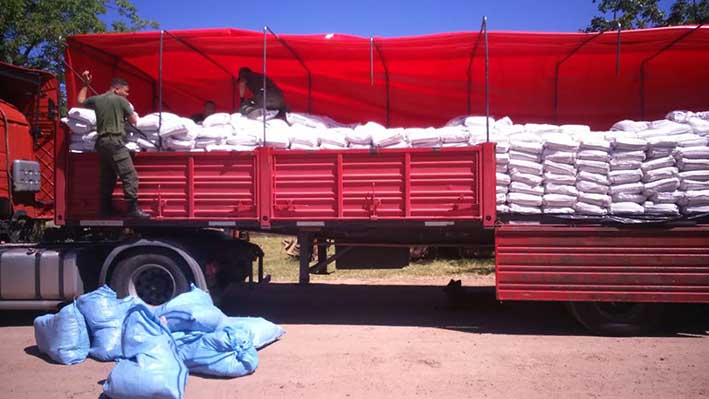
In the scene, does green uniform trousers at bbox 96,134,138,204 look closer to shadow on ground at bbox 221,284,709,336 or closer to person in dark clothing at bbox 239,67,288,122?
person in dark clothing at bbox 239,67,288,122

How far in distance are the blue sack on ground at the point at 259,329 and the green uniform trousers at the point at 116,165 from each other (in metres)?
1.92

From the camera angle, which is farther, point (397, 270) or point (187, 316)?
point (397, 270)

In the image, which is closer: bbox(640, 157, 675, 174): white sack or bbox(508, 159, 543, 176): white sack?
bbox(640, 157, 675, 174): white sack

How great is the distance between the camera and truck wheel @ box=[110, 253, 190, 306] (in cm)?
643

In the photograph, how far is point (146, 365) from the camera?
4.34m

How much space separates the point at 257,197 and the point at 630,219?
167 inches

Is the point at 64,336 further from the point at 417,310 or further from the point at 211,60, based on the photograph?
the point at 417,310

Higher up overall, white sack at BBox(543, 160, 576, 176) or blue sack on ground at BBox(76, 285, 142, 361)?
white sack at BBox(543, 160, 576, 176)

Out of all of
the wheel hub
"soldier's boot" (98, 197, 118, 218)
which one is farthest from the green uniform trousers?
the wheel hub

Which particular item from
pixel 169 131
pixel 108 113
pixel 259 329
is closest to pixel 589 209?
pixel 259 329

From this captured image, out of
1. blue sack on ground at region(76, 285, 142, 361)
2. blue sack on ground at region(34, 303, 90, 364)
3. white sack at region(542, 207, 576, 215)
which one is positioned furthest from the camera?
white sack at region(542, 207, 576, 215)

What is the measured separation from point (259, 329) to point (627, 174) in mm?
4447

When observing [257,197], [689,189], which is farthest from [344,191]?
[689,189]

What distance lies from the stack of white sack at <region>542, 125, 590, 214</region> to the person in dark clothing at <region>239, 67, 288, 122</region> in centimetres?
339
